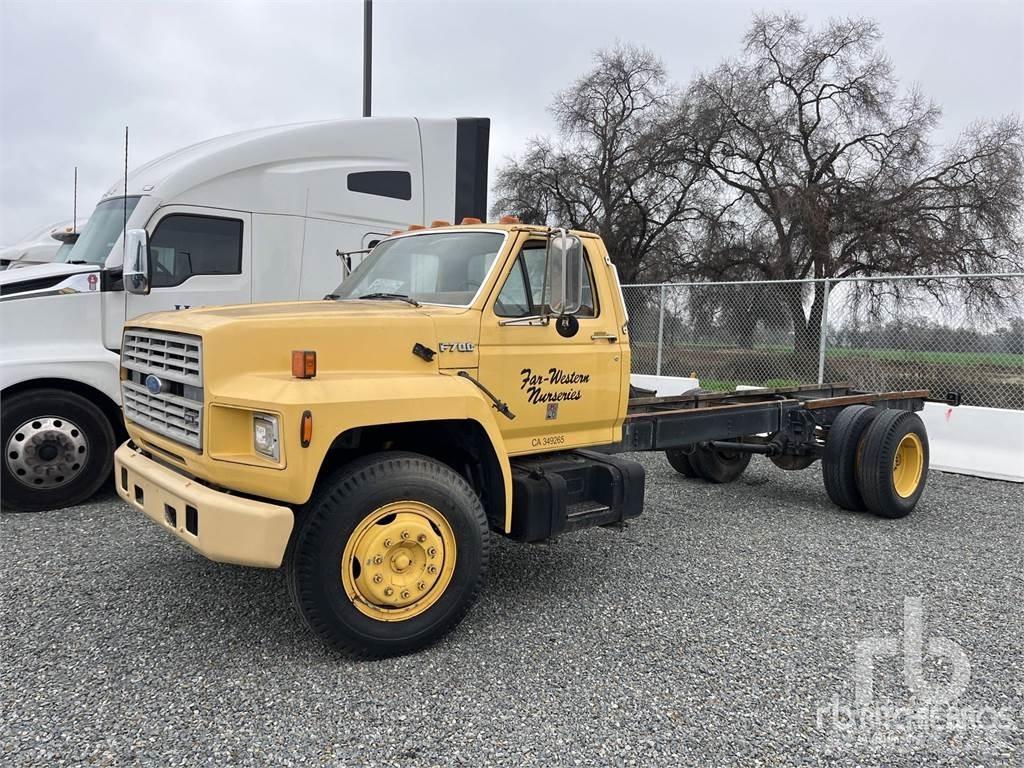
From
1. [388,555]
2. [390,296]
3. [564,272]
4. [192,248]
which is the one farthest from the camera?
[192,248]

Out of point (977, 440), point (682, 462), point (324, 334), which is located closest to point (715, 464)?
point (682, 462)

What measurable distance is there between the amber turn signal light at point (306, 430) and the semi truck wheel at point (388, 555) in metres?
0.34

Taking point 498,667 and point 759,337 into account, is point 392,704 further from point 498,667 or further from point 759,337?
point 759,337

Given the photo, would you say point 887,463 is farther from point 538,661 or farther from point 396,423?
point 396,423

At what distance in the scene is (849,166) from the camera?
78.1ft

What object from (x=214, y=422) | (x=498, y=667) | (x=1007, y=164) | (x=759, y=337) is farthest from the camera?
(x=1007, y=164)

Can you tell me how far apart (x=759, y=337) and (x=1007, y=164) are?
13559 mm

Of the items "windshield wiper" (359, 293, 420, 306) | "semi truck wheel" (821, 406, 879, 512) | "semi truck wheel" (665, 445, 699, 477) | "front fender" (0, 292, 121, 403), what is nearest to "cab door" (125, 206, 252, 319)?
"front fender" (0, 292, 121, 403)

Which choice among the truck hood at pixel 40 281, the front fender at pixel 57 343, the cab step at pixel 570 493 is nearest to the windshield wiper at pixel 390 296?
the cab step at pixel 570 493

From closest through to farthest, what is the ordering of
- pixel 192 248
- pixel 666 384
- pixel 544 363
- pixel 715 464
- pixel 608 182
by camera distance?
pixel 544 363, pixel 192 248, pixel 715 464, pixel 666 384, pixel 608 182

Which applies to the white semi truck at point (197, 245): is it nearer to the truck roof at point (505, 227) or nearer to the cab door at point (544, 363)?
the truck roof at point (505, 227)

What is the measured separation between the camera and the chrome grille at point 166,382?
3.57 metres

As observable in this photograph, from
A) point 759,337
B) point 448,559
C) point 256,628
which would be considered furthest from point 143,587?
point 759,337

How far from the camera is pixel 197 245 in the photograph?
696 centimetres
